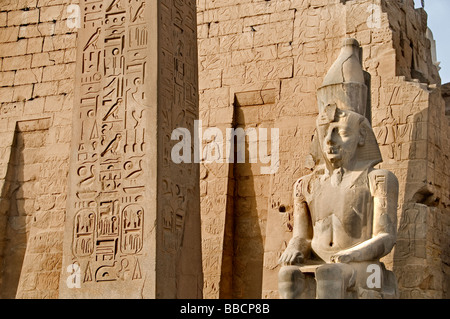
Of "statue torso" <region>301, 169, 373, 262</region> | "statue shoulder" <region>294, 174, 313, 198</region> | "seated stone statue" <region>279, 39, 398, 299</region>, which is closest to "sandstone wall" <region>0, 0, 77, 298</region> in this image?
"statue shoulder" <region>294, 174, 313, 198</region>

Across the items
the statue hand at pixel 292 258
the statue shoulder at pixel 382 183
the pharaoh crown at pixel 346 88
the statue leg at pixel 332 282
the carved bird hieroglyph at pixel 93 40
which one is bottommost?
the statue leg at pixel 332 282

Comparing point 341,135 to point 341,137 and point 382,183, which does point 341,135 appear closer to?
point 341,137

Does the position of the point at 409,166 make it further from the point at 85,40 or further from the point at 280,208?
the point at 85,40

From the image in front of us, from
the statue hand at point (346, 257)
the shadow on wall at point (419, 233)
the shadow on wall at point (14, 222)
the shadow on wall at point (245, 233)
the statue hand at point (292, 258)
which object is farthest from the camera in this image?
the shadow on wall at point (14, 222)

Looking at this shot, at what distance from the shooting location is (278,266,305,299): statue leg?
7.26 meters

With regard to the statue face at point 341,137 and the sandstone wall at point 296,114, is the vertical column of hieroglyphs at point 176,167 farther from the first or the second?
the sandstone wall at point 296,114

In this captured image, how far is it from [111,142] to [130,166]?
11.4 inches

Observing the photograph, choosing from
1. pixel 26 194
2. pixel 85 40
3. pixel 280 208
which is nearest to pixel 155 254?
pixel 85 40

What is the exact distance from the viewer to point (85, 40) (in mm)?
8070

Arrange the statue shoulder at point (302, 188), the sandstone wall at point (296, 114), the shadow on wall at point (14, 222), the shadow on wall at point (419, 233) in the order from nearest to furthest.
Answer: the statue shoulder at point (302, 188)
the shadow on wall at point (419, 233)
the sandstone wall at point (296, 114)
the shadow on wall at point (14, 222)

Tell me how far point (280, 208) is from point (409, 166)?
151 cm

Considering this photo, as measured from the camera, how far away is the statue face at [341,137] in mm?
7738

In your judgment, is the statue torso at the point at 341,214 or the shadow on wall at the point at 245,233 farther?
the shadow on wall at the point at 245,233

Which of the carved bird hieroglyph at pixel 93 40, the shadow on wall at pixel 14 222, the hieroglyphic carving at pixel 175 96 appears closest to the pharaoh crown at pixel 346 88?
the hieroglyphic carving at pixel 175 96
